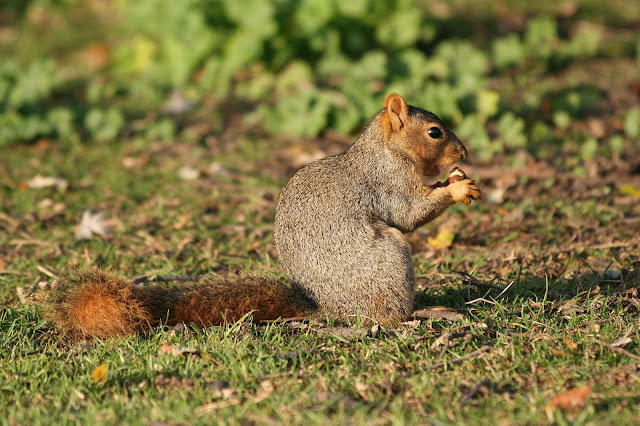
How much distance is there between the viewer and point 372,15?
7039 millimetres

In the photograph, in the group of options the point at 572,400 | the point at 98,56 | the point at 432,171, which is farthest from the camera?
the point at 98,56

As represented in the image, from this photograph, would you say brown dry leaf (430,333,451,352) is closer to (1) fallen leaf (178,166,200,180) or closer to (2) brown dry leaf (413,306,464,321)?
(2) brown dry leaf (413,306,464,321)

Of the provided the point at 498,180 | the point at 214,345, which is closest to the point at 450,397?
the point at 214,345

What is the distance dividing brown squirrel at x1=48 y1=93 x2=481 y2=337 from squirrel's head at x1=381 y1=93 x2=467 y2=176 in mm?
16

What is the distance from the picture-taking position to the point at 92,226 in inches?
193

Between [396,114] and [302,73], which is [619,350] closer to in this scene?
[396,114]

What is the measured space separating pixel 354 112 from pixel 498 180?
1281mm

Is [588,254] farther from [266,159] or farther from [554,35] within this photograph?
[554,35]

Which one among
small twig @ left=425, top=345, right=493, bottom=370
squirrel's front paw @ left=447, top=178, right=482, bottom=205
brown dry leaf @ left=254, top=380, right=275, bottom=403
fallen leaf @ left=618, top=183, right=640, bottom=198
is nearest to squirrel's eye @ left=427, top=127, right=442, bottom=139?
squirrel's front paw @ left=447, top=178, right=482, bottom=205

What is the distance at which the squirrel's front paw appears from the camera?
3539mm

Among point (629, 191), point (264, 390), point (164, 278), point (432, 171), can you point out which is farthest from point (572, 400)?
point (629, 191)

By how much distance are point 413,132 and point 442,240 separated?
3.28 ft

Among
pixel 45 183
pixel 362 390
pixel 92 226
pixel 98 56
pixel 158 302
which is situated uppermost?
pixel 362 390

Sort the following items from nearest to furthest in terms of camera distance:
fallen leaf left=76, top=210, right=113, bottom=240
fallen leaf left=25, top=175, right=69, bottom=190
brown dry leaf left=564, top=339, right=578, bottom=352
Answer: brown dry leaf left=564, top=339, right=578, bottom=352
fallen leaf left=76, top=210, right=113, bottom=240
fallen leaf left=25, top=175, right=69, bottom=190
